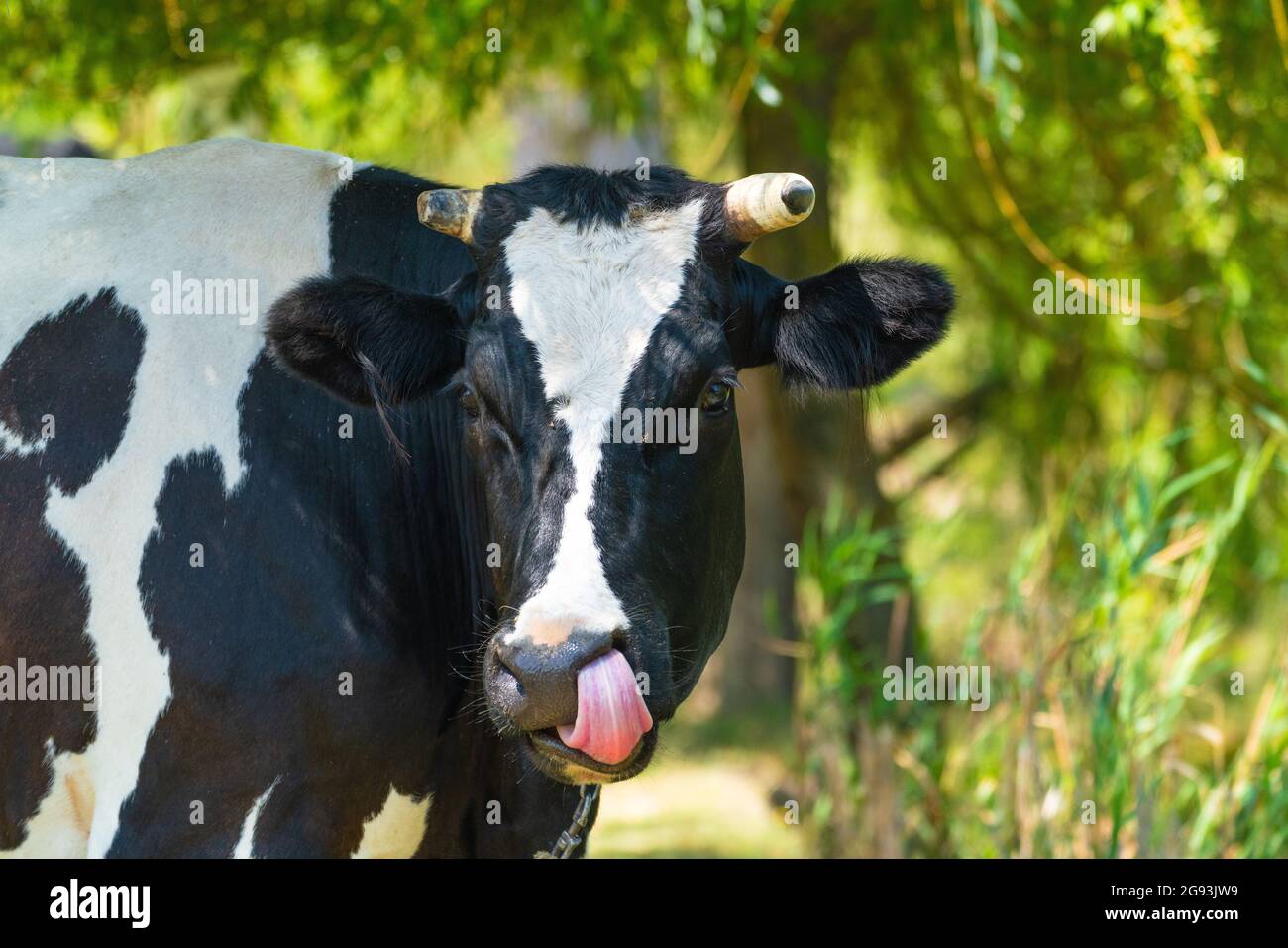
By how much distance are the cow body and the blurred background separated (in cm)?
73

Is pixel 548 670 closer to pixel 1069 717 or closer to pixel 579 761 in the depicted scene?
pixel 579 761

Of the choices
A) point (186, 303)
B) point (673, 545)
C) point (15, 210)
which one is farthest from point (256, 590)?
point (15, 210)

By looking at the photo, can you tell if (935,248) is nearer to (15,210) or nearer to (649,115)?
(649,115)

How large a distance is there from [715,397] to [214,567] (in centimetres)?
132

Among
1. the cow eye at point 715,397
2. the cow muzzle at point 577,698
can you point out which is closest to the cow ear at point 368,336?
the cow eye at point 715,397

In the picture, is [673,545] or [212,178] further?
[212,178]

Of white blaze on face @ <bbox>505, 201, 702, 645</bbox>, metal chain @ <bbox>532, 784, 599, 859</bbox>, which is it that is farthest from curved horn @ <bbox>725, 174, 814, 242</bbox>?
metal chain @ <bbox>532, 784, 599, 859</bbox>

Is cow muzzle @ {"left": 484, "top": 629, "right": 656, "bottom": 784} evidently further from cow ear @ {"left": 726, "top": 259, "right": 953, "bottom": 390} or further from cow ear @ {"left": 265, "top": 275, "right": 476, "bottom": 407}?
cow ear @ {"left": 726, "top": 259, "right": 953, "bottom": 390}

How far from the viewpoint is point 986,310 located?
866cm

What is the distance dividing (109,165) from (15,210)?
0.94 ft

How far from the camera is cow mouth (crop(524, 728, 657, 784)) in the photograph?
10.0 feet

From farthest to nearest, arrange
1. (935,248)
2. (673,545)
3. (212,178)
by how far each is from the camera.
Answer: (935,248)
(212,178)
(673,545)

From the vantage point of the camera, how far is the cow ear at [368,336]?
11.8 feet
